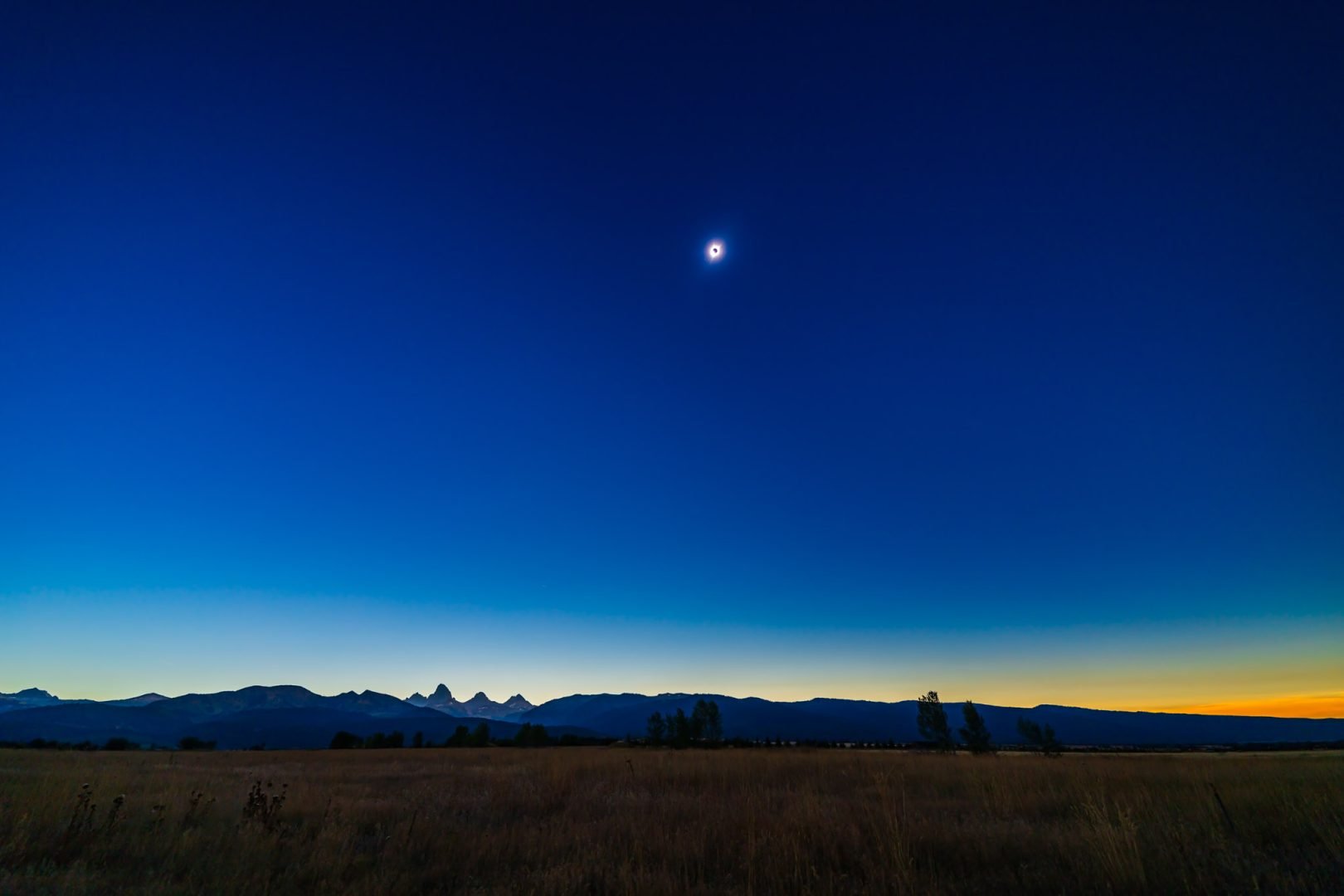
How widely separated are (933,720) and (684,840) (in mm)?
70363

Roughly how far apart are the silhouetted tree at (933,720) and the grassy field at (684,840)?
59.1 m

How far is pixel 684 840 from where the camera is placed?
720 centimetres

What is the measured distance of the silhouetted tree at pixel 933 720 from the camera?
62375 millimetres

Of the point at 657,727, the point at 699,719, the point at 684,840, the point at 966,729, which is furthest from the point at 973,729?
the point at 684,840

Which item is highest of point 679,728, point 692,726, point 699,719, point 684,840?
point 684,840

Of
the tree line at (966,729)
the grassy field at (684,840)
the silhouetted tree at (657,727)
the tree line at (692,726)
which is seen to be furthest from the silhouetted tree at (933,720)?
the grassy field at (684,840)

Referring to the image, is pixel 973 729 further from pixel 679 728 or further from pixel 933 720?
pixel 679 728

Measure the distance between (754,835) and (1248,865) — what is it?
531cm

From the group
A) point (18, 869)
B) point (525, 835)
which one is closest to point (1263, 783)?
point (525, 835)

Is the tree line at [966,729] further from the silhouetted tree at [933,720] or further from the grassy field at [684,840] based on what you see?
the grassy field at [684,840]

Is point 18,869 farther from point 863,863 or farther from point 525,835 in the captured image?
point 863,863

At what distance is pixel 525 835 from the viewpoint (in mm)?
7605

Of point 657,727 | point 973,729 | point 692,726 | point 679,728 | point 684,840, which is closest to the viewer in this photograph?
point 684,840

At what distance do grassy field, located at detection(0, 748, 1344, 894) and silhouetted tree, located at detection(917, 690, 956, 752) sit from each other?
59136mm
